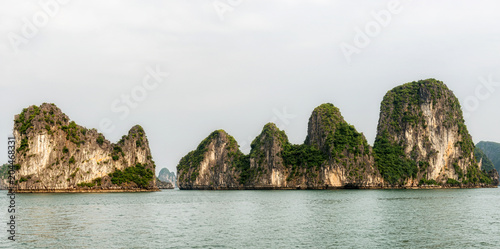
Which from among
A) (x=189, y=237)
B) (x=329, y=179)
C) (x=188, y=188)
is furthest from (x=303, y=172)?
(x=189, y=237)

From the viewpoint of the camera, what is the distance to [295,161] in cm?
14600

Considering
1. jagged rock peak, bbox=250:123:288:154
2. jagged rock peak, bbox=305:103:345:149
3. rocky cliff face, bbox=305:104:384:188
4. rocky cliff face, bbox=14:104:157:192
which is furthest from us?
jagged rock peak, bbox=250:123:288:154

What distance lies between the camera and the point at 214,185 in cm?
16688

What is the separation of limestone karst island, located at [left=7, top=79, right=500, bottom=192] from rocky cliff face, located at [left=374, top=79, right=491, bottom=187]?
0.33 metres

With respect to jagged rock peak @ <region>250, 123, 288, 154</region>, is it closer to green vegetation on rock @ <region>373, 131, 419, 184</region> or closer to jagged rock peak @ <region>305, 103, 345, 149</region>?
jagged rock peak @ <region>305, 103, 345, 149</region>

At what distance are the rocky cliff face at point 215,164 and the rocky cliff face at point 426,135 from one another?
1877 inches

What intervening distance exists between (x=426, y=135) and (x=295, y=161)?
45.3 m

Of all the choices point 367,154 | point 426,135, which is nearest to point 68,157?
point 367,154

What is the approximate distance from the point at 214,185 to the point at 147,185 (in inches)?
1543

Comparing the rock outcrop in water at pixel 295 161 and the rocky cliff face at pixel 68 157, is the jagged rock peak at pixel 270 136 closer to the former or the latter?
the rock outcrop in water at pixel 295 161

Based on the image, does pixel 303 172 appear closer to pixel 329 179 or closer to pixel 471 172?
pixel 329 179

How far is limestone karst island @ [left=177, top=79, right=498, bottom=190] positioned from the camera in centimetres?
Result: 13800

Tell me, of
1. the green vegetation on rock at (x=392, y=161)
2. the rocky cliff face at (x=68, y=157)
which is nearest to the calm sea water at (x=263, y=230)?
the rocky cliff face at (x=68, y=157)

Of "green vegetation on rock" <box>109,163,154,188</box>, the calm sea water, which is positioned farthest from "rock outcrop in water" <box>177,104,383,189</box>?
the calm sea water
